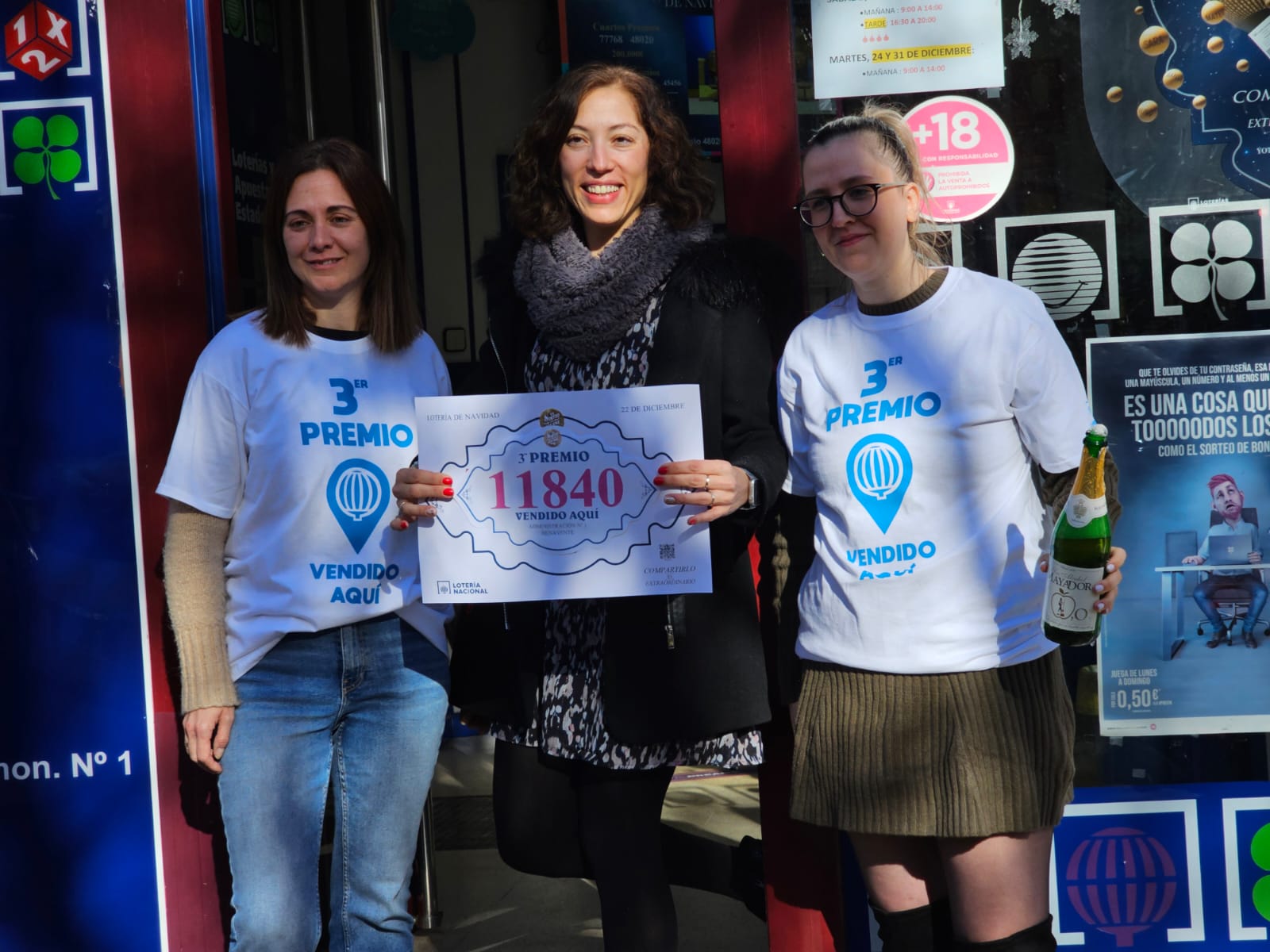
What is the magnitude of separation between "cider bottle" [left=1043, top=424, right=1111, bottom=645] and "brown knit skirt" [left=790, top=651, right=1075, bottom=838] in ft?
0.47

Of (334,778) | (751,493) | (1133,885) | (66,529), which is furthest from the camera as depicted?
(66,529)

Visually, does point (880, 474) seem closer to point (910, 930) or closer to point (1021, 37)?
point (910, 930)

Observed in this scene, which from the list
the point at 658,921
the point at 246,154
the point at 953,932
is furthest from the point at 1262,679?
the point at 246,154

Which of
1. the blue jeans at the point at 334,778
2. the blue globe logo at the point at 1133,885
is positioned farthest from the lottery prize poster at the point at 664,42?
the blue globe logo at the point at 1133,885

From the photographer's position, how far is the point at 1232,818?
294 centimetres

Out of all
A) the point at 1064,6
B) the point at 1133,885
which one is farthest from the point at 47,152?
the point at 1133,885

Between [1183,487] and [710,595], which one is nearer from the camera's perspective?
[710,595]

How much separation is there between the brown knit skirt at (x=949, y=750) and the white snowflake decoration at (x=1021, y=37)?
1.41m

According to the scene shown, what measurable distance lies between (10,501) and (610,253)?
168 centimetres

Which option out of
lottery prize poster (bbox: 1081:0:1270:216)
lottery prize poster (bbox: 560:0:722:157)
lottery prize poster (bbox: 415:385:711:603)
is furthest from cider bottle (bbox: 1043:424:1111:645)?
lottery prize poster (bbox: 560:0:722:157)

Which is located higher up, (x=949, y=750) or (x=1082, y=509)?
(x=1082, y=509)

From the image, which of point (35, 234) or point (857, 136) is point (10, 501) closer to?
point (35, 234)

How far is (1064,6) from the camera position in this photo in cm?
286

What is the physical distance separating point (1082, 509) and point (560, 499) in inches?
38.2
